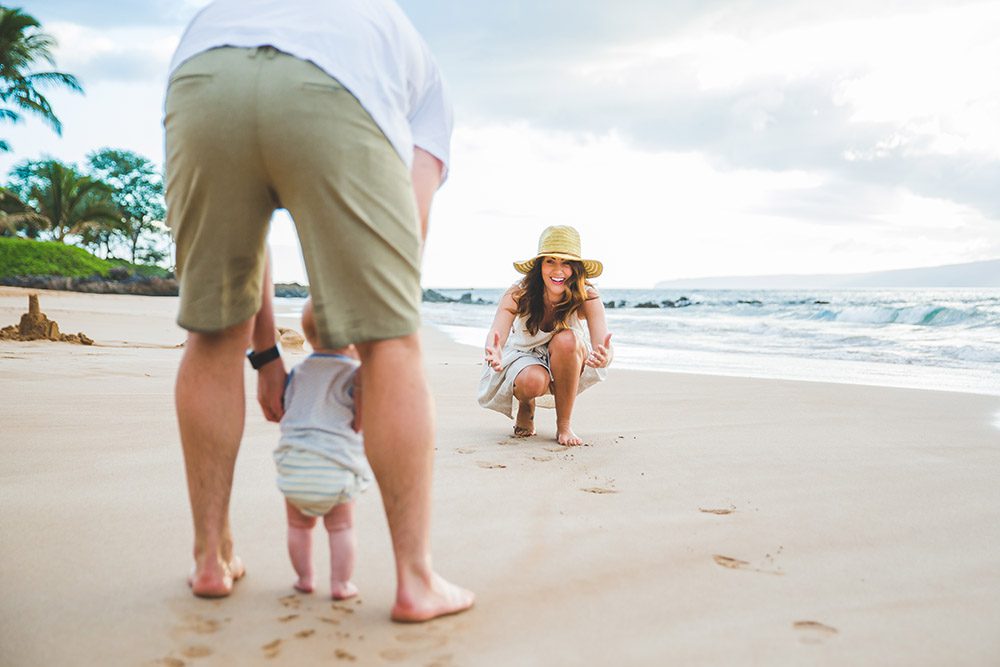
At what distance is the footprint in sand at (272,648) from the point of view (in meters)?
1.49

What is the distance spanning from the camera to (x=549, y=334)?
4227 mm

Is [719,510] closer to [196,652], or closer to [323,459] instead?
[323,459]

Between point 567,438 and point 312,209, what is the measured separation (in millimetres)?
2506

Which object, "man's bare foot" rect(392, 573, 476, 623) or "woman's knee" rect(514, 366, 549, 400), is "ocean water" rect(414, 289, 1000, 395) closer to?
"woman's knee" rect(514, 366, 549, 400)

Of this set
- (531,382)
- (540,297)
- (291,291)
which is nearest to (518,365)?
(531,382)

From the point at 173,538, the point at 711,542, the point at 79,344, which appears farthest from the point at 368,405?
the point at 79,344

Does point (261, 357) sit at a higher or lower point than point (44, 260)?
lower

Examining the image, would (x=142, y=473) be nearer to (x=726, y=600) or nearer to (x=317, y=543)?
(x=317, y=543)

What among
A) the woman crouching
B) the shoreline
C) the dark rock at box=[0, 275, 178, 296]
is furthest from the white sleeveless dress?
the dark rock at box=[0, 275, 178, 296]

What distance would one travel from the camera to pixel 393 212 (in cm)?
Result: 156

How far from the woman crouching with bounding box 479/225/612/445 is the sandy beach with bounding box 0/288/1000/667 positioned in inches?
9.0

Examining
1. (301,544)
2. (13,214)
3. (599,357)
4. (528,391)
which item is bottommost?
(301,544)

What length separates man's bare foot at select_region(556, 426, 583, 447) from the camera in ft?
12.4

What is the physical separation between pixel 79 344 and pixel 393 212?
6.99 meters
